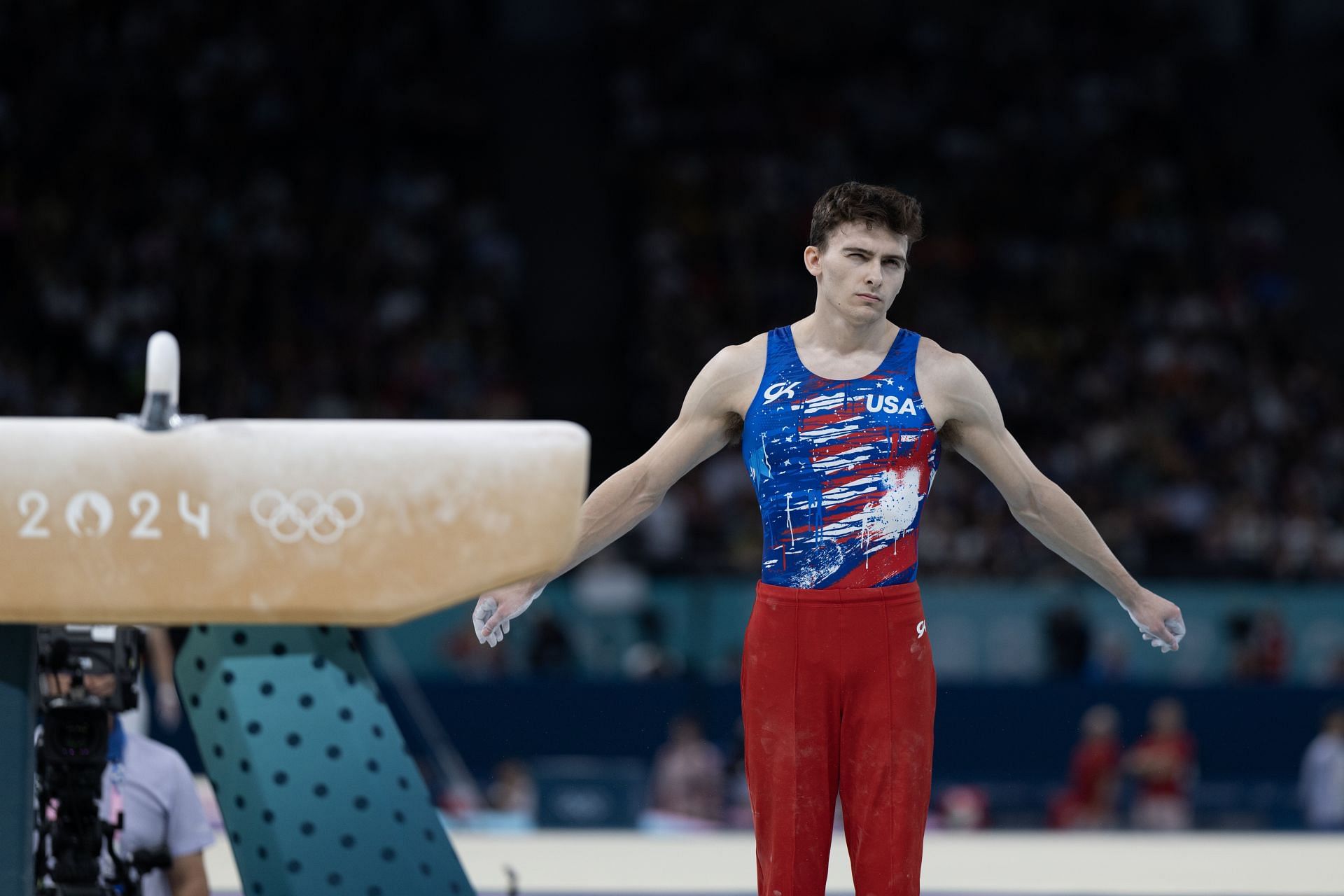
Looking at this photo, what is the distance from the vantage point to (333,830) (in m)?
2.71

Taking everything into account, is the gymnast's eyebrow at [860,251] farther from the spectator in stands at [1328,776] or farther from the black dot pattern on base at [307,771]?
the spectator in stands at [1328,776]

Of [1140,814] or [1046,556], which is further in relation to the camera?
[1046,556]

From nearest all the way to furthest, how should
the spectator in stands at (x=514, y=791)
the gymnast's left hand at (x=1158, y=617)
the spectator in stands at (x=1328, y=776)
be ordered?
1. the gymnast's left hand at (x=1158, y=617)
2. the spectator in stands at (x=514, y=791)
3. the spectator in stands at (x=1328, y=776)

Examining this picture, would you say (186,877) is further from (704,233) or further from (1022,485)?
(704,233)

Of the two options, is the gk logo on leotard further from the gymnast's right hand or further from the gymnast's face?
the gymnast's right hand

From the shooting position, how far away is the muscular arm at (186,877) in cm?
379

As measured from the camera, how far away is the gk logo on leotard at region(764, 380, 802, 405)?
10.3 feet

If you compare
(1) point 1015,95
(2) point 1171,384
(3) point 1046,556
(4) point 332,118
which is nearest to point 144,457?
(3) point 1046,556

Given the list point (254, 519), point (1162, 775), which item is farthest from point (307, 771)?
point (1162, 775)

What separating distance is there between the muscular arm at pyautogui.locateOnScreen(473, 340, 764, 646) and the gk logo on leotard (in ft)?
0.18

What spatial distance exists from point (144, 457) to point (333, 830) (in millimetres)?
735

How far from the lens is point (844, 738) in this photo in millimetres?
3074

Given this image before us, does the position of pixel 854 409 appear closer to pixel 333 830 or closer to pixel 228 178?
pixel 333 830

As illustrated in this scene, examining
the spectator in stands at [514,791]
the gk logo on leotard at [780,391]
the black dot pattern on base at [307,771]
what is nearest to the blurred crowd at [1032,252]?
the spectator in stands at [514,791]
